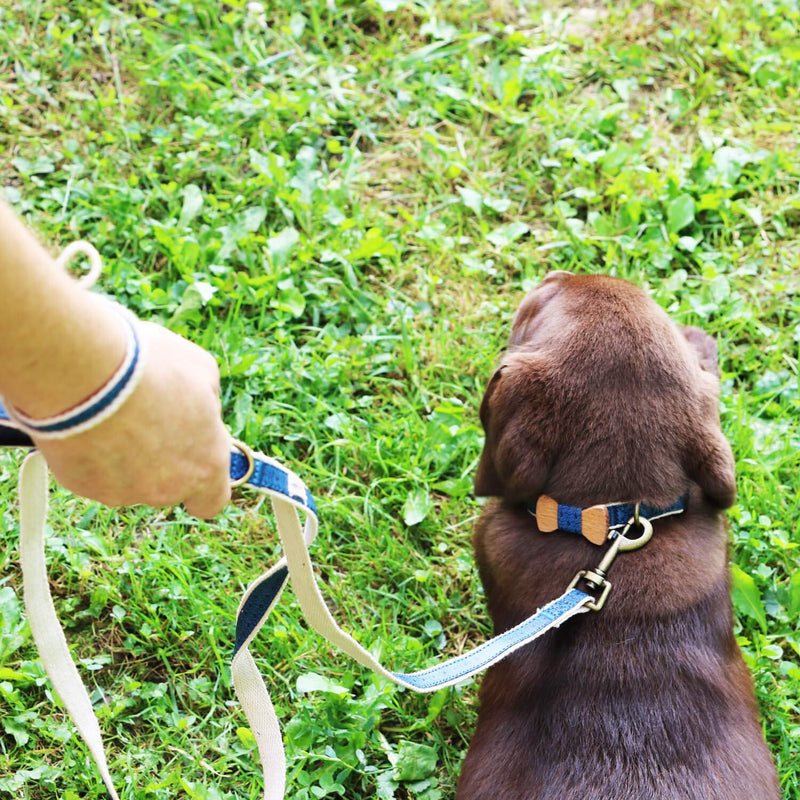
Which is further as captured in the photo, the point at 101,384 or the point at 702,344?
the point at 702,344

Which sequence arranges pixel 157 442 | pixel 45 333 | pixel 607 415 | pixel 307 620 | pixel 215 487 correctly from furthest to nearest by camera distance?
pixel 607 415 → pixel 307 620 → pixel 215 487 → pixel 157 442 → pixel 45 333

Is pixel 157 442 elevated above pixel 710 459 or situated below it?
above

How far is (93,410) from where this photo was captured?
146cm

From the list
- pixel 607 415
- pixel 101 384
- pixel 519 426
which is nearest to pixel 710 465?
pixel 607 415

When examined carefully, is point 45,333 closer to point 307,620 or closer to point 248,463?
point 248,463

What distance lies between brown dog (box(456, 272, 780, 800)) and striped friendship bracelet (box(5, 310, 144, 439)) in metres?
1.09

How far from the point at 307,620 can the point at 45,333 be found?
1.00 meters

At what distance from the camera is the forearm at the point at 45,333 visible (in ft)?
4.50

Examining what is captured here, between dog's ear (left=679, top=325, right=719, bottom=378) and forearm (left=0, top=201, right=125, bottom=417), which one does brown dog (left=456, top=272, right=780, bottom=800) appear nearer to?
dog's ear (left=679, top=325, right=719, bottom=378)

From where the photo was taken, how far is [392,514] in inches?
126

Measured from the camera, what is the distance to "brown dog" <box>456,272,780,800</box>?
7.01 ft

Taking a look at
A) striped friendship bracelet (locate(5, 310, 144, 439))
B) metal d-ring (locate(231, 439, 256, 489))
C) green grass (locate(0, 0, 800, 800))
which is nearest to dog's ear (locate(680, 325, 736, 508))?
green grass (locate(0, 0, 800, 800))

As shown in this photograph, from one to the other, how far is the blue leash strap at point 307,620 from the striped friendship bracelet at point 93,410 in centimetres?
42

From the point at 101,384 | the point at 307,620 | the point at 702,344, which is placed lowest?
the point at 307,620
